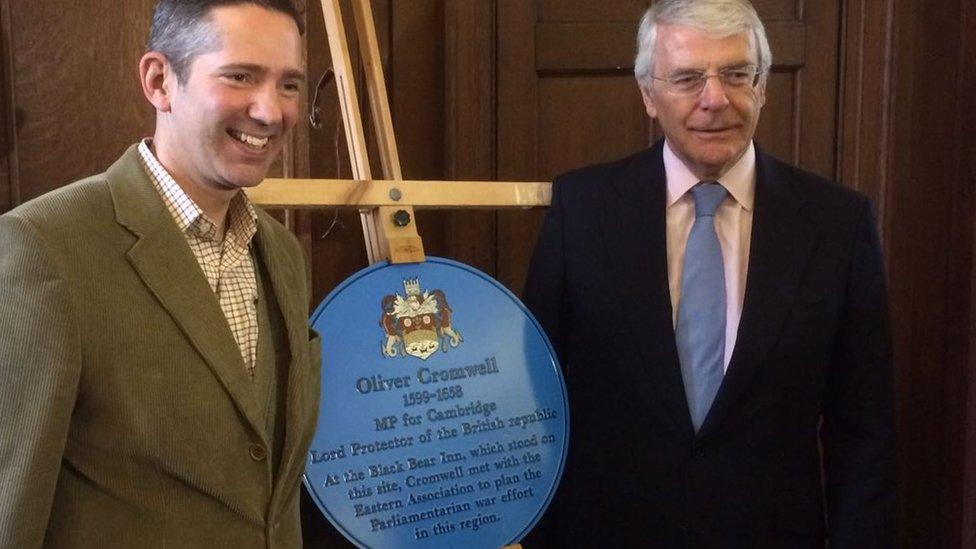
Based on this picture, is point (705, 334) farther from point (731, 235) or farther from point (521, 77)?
point (521, 77)

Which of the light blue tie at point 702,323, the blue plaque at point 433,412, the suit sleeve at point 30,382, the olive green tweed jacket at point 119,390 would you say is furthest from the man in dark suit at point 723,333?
the suit sleeve at point 30,382

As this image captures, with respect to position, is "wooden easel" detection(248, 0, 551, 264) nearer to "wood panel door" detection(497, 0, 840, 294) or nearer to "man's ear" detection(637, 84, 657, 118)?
"man's ear" detection(637, 84, 657, 118)

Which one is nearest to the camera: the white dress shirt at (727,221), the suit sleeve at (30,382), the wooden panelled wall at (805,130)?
the suit sleeve at (30,382)

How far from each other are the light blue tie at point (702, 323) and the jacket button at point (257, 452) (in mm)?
763

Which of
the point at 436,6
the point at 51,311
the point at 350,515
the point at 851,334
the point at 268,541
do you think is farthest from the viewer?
the point at 436,6

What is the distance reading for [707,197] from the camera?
1.67 metres

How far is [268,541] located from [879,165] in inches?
66.2

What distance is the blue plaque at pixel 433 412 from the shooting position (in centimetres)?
154

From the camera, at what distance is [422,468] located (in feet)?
5.24

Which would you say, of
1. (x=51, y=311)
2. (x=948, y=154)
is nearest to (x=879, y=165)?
(x=948, y=154)

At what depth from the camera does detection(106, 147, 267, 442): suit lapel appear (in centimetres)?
103

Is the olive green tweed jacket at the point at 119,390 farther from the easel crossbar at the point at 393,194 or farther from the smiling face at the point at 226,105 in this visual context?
the easel crossbar at the point at 393,194

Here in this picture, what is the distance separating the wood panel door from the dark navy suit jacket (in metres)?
0.60

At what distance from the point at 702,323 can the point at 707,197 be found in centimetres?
21
